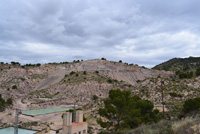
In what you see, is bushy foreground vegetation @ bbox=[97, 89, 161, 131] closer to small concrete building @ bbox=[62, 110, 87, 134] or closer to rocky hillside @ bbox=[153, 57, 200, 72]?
small concrete building @ bbox=[62, 110, 87, 134]

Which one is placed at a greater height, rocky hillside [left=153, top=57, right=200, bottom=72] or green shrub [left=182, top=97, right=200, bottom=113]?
rocky hillside [left=153, top=57, right=200, bottom=72]

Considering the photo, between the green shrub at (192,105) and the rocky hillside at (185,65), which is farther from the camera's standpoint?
the rocky hillside at (185,65)

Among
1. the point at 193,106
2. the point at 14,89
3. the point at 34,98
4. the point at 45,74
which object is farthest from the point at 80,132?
the point at 45,74

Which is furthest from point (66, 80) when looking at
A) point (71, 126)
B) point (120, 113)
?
point (71, 126)

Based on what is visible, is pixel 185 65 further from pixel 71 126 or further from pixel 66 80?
pixel 71 126

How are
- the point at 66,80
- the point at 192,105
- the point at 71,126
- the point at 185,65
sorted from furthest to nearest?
the point at 185,65
the point at 66,80
the point at 192,105
the point at 71,126

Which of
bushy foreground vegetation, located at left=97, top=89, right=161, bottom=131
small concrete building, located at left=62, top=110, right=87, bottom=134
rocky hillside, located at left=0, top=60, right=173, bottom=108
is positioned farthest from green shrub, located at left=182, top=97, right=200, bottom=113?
rocky hillside, located at left=0, top=60, right=173, bottom=108

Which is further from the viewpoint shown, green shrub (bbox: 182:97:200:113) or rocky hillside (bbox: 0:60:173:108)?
rocky hillside (bbox: 0:60:173:108)

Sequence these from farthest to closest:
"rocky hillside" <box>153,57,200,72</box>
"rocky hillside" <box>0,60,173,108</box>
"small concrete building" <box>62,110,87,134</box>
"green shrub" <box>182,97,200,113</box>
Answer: "rocky hillside" <box>153,57,200,72</box> < "rocky hillside" <box>0,60,173,108</box> < "green shrub" <box>182,97,200,113</box> < "small concrete building" <box>62,110,87,134</box>

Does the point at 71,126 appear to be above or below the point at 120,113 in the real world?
below

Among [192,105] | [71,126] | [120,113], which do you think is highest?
[192,105]

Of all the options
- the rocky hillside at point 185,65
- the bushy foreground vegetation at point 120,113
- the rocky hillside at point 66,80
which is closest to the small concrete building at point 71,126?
the bushy foreground vegetation at point 120,113

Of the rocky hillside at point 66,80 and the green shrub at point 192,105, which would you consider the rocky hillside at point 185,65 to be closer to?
the rocky hillside at point 66,80

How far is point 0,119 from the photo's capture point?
33.8m
